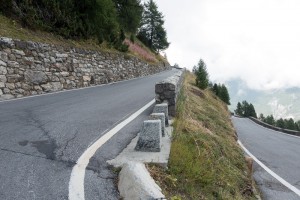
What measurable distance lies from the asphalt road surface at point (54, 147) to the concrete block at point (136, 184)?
141mm

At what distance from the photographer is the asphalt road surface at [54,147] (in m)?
4.00

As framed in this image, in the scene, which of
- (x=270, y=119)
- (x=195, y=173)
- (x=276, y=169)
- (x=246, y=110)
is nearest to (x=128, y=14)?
(x=276, y=169)

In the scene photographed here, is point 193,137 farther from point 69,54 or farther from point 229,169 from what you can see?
point 69,54

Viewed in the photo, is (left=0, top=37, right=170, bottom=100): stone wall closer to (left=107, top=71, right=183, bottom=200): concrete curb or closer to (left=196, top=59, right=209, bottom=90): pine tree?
(left=196, top=59, right=209, bottom=90): pine tree

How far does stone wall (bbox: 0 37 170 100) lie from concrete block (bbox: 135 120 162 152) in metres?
8.12

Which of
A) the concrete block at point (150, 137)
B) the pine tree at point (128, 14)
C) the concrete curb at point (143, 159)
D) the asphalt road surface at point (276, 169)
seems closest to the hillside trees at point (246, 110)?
the pine tree at point (128, 14)

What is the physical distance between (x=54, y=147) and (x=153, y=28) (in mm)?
58239

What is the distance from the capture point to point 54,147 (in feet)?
18.2

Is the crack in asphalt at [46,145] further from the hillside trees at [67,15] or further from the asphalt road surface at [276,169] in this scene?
the hillside trees at [67,15]

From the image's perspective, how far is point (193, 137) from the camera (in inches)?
273

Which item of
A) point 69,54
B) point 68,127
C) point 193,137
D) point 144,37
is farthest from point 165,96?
point 144,37

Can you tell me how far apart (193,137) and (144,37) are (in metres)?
55.1

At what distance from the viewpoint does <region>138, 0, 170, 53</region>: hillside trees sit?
61.8 meters

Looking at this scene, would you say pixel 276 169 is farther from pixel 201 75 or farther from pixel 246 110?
pixel 246 110
